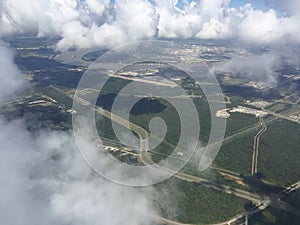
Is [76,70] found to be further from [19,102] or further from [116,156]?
[116,156]

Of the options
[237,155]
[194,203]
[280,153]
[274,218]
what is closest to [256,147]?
[280,153]

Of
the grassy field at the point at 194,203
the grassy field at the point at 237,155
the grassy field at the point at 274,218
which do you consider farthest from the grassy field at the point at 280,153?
the grassy field at the point at 194,203

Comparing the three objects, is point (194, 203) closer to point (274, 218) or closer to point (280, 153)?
point (274, 218)

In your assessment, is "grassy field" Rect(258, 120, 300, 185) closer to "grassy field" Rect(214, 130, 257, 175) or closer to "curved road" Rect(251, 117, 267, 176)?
"curved road" Rect(251, 117, 267, 176)

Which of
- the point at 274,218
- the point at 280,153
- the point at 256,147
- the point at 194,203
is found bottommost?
the point at 256,147

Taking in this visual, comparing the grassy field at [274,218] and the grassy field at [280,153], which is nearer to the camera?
the grassy field at [274,218]

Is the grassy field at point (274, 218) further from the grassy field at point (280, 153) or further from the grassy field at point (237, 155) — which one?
the grassy field at point (237, 155)

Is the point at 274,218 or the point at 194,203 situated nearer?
the point at 274,218

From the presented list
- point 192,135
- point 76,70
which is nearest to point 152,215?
point 192,135

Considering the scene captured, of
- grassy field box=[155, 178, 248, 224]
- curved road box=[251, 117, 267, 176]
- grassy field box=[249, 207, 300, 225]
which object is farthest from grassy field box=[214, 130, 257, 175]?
grassy field box=[249, 207, 300, 225]

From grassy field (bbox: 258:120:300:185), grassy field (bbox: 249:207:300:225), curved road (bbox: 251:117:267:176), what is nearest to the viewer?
grassy field (bbox: 249:207:300:225)

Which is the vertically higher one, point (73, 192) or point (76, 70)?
Answer: point (73, 192)
